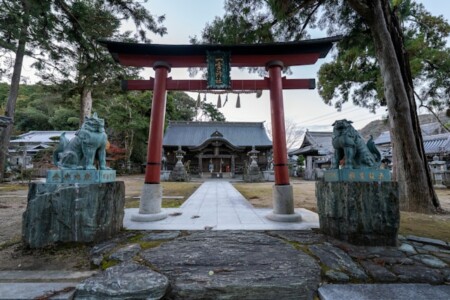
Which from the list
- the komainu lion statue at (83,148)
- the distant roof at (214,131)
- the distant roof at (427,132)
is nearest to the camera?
the komainu lion statue at (83,148)

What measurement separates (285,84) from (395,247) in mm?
3970

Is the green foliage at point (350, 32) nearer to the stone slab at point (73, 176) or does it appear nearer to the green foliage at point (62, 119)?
the stone slab at point (73, 176)

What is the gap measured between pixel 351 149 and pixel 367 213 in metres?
1.01

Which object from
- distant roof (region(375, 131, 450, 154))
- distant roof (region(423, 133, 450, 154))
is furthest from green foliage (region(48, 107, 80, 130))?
distant roof (region(423, 133, 450, 154))

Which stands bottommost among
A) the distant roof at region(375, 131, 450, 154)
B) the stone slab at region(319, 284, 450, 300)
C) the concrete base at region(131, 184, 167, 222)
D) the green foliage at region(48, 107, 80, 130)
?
the stone slab at region(319, 284, 450, 300)

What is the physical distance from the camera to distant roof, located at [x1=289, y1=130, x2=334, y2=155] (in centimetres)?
2162

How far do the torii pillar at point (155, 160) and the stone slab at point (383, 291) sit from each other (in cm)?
339

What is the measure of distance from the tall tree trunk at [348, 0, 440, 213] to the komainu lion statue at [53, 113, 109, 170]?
23.8 ft

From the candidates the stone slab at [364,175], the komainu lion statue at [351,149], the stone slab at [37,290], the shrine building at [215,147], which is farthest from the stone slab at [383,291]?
the shrine building at [215,147]

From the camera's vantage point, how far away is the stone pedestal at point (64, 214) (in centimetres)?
284

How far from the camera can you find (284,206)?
14.4ft

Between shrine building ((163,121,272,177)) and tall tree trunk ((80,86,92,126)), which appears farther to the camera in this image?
shrine building ((163,121,272,177))

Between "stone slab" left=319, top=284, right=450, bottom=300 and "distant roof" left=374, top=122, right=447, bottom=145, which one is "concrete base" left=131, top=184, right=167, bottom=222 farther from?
"distant roof" left=374, top=122, right=447, bottom=145

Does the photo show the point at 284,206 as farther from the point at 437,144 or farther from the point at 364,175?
the point at 437,144
